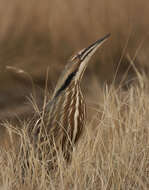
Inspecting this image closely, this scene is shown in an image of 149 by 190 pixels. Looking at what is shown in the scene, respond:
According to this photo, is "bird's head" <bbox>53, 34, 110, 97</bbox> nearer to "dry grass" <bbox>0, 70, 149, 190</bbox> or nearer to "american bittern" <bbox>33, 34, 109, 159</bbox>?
"american bittern" <bbox>33, 34, 109, 159</bbox>

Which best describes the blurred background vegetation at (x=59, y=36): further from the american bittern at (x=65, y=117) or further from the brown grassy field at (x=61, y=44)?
the american bittern at (x=65, y=117)

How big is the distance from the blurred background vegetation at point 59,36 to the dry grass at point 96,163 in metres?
1.35

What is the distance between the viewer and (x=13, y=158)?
2535 millimetres

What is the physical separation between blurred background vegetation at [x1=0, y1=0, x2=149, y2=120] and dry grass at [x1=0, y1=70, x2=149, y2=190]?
1.35 metres

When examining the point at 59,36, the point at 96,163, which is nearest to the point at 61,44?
the point at 59,36

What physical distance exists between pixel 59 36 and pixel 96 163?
1901 mm

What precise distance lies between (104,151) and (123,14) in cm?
194

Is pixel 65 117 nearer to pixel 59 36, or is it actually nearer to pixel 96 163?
pixel 96 163

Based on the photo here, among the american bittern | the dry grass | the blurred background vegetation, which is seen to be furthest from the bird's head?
the blurred background vegetation

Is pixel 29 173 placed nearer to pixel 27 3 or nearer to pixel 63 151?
pixel 63 151

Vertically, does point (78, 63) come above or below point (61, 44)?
above

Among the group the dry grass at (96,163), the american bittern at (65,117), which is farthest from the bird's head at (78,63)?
the dry grass at (96,163)

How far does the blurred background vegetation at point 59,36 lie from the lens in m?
4.08

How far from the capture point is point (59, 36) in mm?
4168
